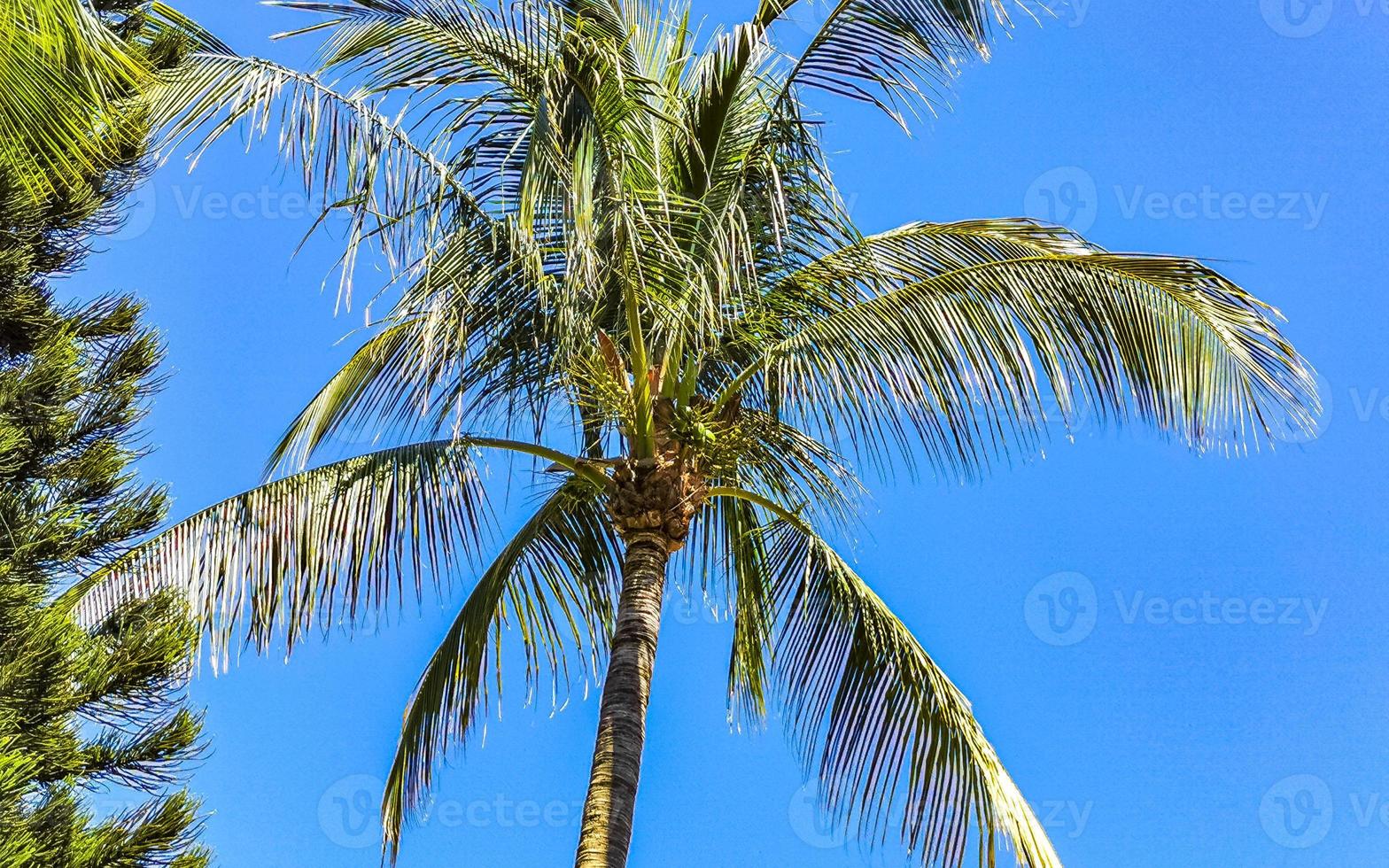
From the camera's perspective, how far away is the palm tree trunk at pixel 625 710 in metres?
5.59

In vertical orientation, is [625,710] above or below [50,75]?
below

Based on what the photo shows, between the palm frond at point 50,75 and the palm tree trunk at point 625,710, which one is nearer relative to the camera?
the palm frond at point 50,75

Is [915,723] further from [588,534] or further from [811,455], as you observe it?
[588,534]

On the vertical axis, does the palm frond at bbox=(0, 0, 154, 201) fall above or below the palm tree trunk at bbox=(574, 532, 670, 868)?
above

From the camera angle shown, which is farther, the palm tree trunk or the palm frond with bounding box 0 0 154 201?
the palm tree trunk

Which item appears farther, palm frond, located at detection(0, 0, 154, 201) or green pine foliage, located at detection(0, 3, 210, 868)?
green pine foliage, located at detection(0, 3, 210, 868)

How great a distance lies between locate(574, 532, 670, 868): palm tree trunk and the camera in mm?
5594

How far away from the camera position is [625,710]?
5965 mm

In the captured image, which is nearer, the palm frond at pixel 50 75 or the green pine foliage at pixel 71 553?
the palm frond at pixel 50 75

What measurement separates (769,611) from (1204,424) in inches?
101

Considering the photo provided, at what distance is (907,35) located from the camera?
655 cm

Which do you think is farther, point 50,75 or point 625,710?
point 625,710

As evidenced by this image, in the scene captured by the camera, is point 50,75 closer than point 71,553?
Yes

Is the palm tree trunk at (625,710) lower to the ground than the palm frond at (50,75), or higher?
lower
